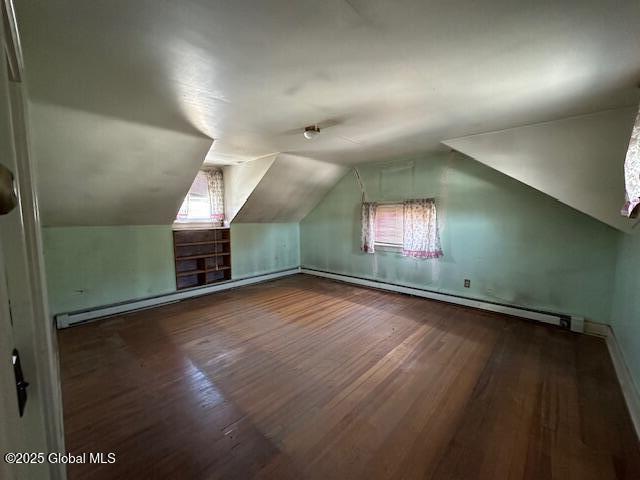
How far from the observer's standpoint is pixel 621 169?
7.32ft

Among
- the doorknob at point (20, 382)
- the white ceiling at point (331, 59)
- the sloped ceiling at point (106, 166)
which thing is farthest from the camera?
the sloped ceiling at point (106, 166)

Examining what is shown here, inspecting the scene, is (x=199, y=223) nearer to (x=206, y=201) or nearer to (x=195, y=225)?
(x=195, y=225)

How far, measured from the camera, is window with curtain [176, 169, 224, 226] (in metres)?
4.71

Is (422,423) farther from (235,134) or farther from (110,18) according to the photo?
(235,134)

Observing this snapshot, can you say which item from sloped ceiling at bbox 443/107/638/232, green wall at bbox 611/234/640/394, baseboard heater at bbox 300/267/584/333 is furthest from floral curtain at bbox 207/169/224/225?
green wall at bbox 611/234/640/394

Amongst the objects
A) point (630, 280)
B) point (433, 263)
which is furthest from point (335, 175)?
point (630, 280)

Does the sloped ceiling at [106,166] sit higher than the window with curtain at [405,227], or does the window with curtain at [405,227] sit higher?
the sloped ceiling at [106,166]

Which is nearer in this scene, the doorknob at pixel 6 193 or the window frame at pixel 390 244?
the doorknob at pixel 6 193

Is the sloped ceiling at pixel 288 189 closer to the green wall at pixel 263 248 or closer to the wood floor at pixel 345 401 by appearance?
the green wall at pixel 263 248

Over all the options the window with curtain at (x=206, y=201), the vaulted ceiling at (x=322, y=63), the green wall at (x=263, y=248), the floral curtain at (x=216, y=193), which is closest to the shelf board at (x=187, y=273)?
the green wall at (x=263, y=248)

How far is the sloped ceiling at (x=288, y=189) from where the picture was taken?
14.0ft

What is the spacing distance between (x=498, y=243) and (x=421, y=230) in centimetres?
104

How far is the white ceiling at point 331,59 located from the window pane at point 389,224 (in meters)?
2.10

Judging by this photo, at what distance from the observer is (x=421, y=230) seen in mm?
4184
